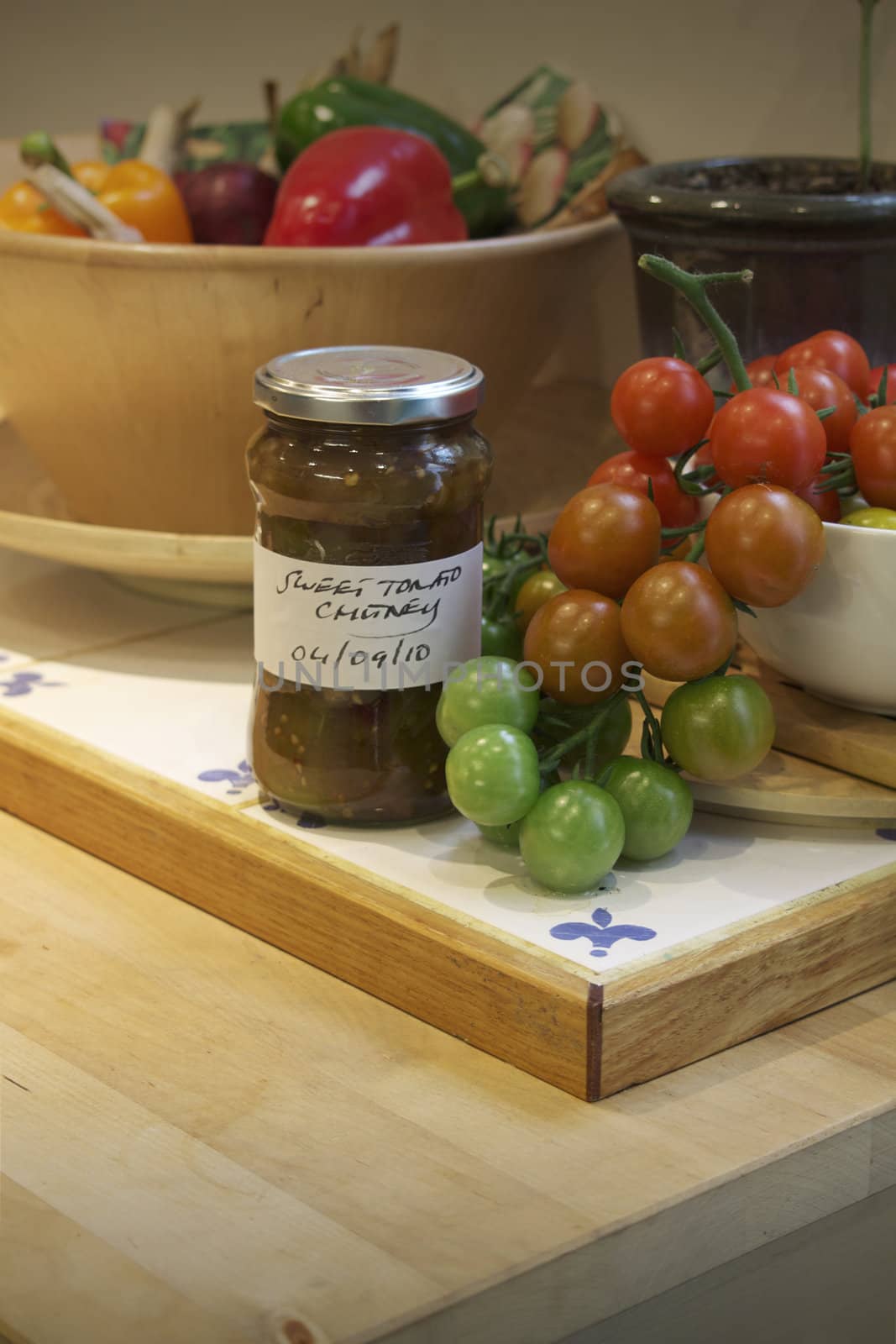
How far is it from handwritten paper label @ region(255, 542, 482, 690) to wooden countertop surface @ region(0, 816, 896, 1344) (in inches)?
5.2

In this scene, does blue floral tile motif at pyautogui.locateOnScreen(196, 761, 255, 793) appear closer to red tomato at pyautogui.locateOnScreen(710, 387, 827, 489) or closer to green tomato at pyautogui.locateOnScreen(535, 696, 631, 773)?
green tomato at pyautogui.locateOnScreen(535, 696, 631, 773)

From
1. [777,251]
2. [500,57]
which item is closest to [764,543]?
[777,251]

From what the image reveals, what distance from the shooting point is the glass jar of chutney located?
66cm

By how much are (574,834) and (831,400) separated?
0.23 meters

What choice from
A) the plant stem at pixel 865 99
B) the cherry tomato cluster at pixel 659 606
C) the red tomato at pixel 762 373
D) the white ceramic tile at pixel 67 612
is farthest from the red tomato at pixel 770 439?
the white ceramic tile at pixel 67 612

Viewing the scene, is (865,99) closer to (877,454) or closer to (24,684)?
(877,454)

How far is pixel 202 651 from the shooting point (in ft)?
3.12

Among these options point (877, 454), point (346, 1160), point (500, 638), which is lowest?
point (346, 1160)

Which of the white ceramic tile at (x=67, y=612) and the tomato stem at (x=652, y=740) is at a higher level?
the tomato stem at (x=652, y=740)

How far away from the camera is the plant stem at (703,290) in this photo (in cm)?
65

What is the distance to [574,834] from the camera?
0.64m

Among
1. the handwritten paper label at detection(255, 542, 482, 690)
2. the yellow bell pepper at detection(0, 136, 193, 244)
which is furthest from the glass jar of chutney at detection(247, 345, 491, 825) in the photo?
the yellow bell pepper at detection(0, 136, 193, 244)

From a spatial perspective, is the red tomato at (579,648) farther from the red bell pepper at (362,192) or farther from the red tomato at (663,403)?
the red bell pepper at (362,192)

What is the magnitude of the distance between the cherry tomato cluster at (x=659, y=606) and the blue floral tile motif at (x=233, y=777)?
13 cm
